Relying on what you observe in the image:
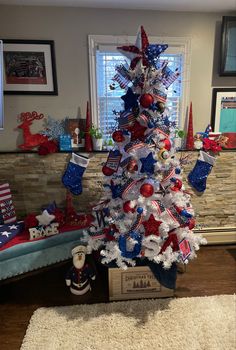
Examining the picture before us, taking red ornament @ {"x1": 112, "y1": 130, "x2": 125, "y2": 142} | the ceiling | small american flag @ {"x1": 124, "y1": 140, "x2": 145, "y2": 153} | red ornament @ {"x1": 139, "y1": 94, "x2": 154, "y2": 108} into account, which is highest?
the ceiling

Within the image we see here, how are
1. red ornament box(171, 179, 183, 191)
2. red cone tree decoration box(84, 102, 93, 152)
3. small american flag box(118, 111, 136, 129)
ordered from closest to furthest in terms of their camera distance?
small american flag box(118, 111, 136, 129), red ornament box(171, 179, 183, 191), red cone tree decoration box(84, 102, 93, 152)

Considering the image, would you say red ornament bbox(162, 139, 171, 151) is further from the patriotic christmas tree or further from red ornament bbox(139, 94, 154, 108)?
red ornament bbox(139, 94, 154, 108)

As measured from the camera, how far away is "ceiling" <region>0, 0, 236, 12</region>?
6.56ft

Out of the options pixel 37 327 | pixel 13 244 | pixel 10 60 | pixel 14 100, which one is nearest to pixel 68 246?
pixel 13 244

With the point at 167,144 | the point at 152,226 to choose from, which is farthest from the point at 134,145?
the point at 152,226

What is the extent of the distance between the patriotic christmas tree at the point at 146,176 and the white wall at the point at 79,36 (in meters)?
0.70

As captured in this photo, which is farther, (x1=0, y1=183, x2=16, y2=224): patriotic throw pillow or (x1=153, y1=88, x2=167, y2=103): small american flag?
(x1=0, y1=183, x2=16, y2=224): patriotic throw pillow

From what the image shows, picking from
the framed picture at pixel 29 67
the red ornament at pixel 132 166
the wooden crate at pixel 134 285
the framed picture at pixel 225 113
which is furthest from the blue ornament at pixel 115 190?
the framed picture at pixel 225 113

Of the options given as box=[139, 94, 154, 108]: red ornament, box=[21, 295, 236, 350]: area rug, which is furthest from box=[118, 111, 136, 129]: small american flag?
box=[21, 295, 236, 350]: area rug

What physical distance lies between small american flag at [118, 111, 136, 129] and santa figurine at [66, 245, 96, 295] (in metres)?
0.98

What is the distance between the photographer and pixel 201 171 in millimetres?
2293

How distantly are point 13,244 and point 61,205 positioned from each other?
65cm

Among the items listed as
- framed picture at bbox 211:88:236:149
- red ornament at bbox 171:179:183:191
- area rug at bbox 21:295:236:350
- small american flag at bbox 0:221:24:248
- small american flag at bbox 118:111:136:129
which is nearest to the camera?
area rug at bbox 21:295:236:350

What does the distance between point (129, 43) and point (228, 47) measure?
881mm
